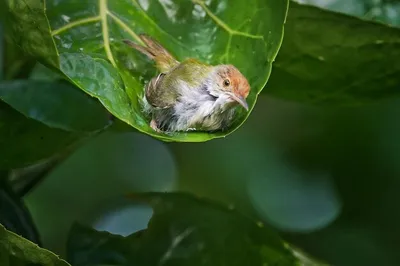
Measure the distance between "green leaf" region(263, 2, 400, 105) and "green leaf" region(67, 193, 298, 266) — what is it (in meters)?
0.16

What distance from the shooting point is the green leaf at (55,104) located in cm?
76

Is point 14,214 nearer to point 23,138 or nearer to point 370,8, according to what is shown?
point 23,138

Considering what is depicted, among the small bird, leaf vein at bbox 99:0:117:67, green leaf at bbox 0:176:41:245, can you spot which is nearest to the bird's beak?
the small bird

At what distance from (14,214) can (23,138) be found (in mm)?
81

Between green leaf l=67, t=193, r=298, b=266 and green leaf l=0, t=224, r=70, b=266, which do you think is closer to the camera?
green leaf l=0, t=224, r=70, b=266

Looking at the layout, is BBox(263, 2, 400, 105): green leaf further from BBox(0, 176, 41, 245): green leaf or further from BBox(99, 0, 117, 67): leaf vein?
BBox(0, 176, 41, 245): green leaf

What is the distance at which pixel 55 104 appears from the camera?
787mm

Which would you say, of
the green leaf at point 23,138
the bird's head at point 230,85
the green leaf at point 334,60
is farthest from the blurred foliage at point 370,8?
the green leaf at point 23,138

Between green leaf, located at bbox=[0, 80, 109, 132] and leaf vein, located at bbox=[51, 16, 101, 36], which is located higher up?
leaf vein, located at bbox=[51, 16, 101, 36]

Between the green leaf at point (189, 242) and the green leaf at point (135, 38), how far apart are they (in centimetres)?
14

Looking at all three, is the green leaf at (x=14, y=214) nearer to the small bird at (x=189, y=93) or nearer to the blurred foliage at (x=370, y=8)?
the small bird at (x=189, y=93)

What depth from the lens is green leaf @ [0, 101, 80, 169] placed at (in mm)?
774

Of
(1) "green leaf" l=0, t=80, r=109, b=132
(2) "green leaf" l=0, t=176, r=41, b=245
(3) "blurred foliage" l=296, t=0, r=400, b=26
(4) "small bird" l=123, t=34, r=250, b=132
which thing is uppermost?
(3) "blurred foliage" l=296, t=0, r=400, b=26

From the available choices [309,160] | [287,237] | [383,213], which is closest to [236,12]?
[287,237]
